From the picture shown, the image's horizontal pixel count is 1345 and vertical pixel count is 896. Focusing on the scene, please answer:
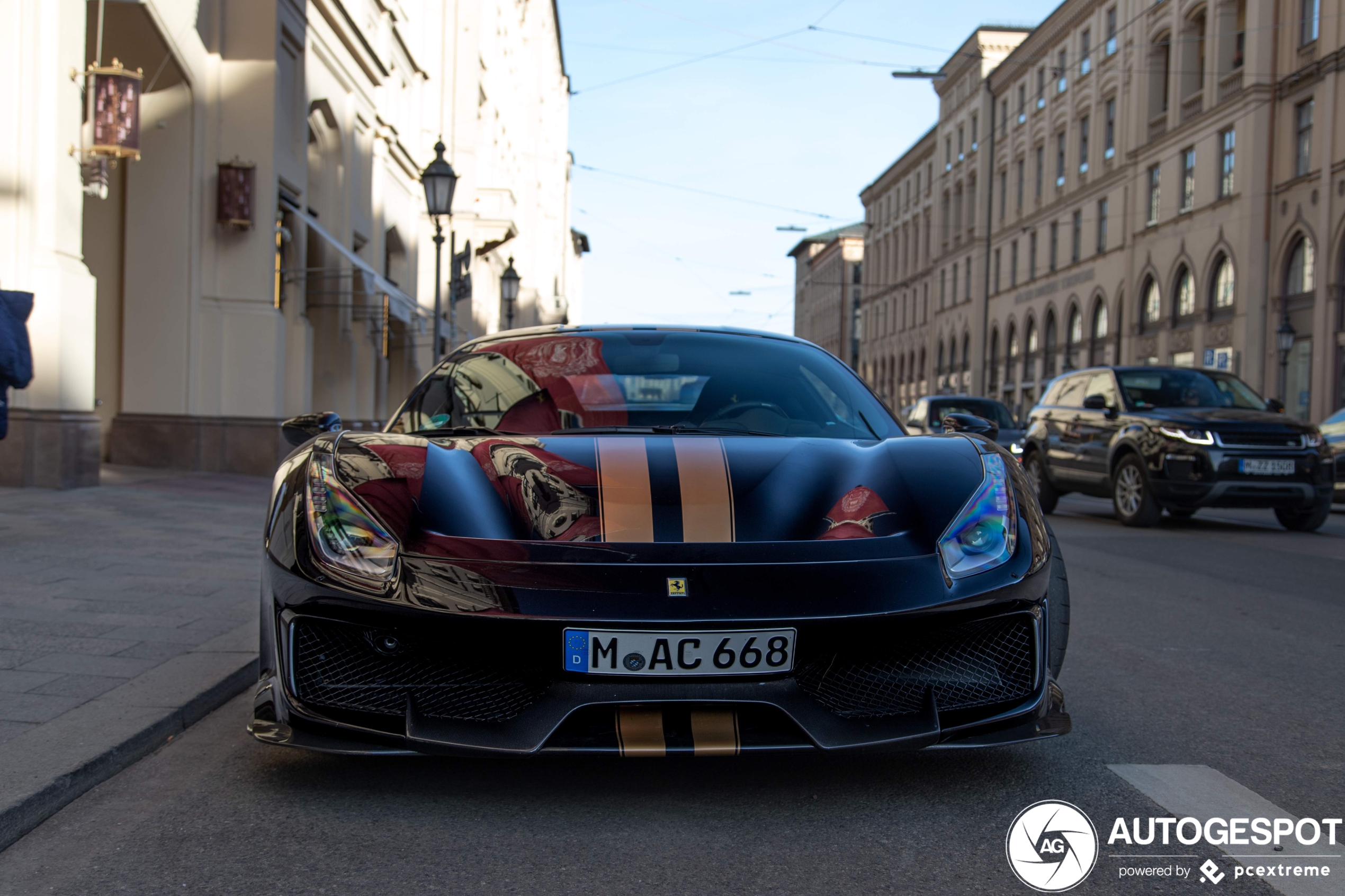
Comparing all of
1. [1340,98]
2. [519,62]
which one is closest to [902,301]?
[519,62]

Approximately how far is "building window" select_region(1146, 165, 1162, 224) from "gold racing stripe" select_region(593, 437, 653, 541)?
40982 millimetres

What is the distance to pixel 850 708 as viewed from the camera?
8.66ft

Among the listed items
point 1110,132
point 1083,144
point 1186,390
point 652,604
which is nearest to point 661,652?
point 652,604

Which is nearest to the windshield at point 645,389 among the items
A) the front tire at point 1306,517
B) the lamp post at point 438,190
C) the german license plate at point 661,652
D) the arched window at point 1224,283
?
the german license plate at point 661,652

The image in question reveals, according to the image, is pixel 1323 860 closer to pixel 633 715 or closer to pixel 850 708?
pixel 850 708

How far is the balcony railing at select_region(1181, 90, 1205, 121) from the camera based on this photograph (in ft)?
121

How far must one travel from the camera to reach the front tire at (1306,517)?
11305 millimetres

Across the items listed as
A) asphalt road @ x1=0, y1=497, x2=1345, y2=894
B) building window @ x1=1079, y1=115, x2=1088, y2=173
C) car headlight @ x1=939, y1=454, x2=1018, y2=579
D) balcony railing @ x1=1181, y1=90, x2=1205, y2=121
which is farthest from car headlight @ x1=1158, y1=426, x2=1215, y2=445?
building window @ x1=1079, y1=115, x2=1088, y2=173

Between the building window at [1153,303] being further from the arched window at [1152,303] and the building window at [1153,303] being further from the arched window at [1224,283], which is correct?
the arched window at [1224,283]

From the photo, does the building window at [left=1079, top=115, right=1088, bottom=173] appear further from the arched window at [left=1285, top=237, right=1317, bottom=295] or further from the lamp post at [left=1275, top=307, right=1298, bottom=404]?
the lamp post at [left=1275, top=307, right=1298, bottom=404]

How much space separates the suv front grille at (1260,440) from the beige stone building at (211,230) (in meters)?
10.2

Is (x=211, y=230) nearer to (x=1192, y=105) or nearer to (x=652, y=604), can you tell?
(x=652, y=604)

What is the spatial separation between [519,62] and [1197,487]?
126 ft

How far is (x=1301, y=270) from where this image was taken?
31.3m
